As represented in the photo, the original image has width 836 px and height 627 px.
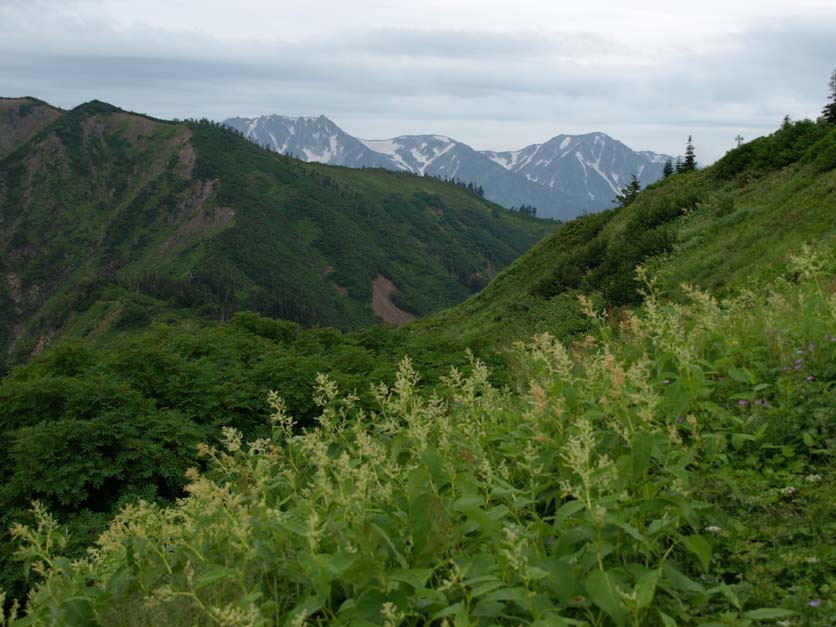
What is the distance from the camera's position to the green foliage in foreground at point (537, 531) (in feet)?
13.0

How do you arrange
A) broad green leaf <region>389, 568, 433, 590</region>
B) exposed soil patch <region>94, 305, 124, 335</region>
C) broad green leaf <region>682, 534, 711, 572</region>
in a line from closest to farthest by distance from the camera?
broad green leaf <region>389, 568, 433, 590</region> < broad green leaf <region>682, 534, 711, 572</region> < exposed soil patch <region>94, 305, 124, 335</region>

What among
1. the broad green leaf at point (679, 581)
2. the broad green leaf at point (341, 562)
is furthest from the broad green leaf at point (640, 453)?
the broad green leaf at point (341, 562)

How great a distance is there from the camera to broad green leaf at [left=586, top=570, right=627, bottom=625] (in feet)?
11.9

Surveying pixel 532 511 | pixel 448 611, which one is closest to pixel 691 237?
pixel 532 511

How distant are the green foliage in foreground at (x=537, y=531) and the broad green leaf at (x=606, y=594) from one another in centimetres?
1

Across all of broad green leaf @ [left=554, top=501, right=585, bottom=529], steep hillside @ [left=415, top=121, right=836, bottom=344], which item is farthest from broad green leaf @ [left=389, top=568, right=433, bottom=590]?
steep hillside @ [left=415, top=121, right=836, bottom=344]

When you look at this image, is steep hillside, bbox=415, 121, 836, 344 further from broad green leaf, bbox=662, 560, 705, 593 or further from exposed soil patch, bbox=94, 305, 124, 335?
exposed soil patch, bbox=94, 305, 124, 335

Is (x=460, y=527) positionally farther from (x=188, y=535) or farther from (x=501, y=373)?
(x=501, y=373)

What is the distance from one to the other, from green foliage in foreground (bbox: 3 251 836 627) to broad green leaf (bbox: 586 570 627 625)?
11 mm

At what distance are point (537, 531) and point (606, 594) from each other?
931mm

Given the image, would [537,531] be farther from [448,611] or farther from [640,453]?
[448,611]

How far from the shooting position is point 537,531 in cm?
459

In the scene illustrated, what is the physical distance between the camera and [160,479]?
513 inches

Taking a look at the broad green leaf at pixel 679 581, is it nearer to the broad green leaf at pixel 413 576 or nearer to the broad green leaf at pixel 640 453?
the broad green leaf at pixel 640 453
